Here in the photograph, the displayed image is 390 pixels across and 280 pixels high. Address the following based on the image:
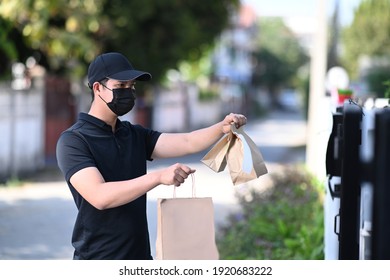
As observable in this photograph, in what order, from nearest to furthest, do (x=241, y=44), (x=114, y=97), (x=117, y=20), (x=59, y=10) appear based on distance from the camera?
(x=114, y=97), (x=59, y=10), (x=117, y=20), (x=241, y=44)

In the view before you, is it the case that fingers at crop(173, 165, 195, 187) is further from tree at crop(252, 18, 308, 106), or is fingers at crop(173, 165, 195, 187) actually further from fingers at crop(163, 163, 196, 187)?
tree at crop(252, 18, 308, 106)

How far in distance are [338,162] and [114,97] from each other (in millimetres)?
1048

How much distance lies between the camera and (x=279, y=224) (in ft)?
31.5

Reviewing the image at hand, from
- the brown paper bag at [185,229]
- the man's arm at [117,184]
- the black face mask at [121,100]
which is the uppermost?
the black face mask at [121,100]

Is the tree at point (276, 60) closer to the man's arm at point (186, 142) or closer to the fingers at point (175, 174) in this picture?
the man's arm at point (186, 142)

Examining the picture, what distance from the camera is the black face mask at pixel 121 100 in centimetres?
409

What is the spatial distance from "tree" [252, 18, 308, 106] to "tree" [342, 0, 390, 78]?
106 ft

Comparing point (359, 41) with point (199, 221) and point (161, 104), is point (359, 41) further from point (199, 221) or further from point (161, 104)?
point (199, 221)

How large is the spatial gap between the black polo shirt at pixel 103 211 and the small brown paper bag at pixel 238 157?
375mm

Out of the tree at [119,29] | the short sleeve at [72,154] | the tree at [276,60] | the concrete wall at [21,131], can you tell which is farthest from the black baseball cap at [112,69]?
the tree at [276,60]

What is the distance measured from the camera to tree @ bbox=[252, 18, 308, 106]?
310 feet

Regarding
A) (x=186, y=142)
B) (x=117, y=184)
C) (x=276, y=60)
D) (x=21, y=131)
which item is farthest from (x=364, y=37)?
(x=117, y=184)
